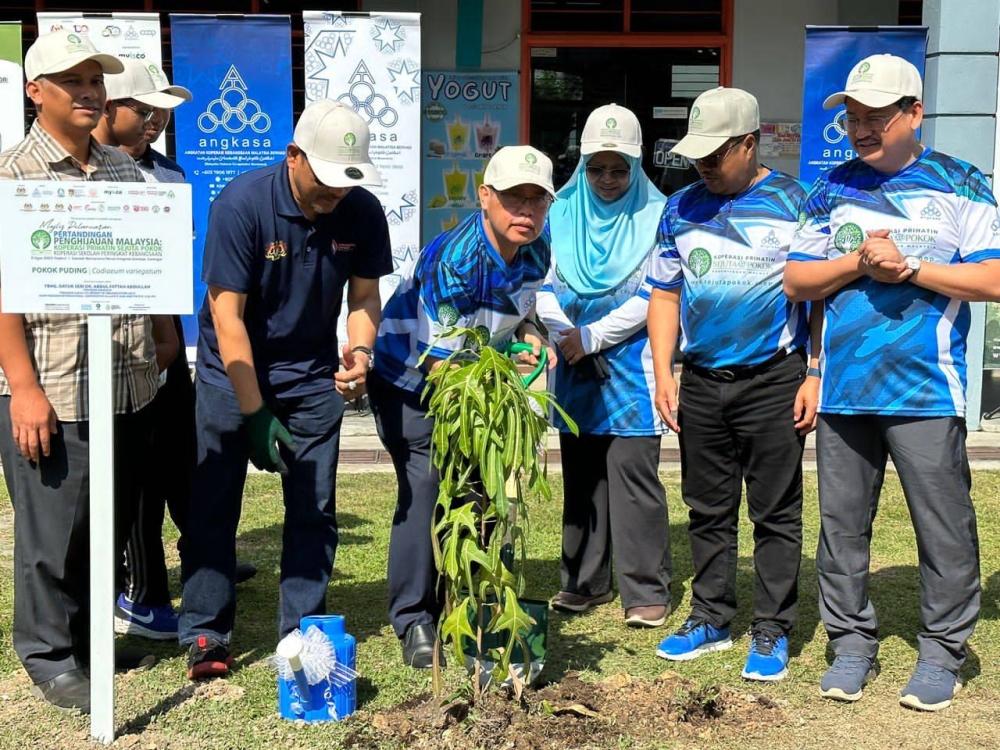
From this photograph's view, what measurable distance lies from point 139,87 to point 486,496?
7.16 feet

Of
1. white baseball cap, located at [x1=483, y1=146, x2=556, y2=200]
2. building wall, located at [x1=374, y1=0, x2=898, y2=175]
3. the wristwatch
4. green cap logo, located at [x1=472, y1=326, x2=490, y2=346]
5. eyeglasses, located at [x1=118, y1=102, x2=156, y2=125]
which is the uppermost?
building wall, located at [x1=374, y1=0, x2=898, y2=175]

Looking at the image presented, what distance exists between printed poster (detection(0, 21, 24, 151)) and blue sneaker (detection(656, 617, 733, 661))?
6.43 meters

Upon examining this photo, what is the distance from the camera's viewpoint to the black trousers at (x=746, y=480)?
177 inches

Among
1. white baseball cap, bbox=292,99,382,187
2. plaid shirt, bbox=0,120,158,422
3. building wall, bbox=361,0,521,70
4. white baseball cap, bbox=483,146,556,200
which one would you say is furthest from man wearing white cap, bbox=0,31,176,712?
building wall, bbox=361,0,521,70

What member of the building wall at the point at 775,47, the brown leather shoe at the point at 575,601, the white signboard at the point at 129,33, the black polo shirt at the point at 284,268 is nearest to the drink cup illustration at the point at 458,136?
the building wall at the point at 775,47

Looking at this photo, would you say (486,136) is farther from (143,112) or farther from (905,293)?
(905,293)

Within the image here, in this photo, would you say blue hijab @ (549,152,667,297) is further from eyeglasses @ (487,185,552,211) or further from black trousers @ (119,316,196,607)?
black trousers @ (119,316,196,607)

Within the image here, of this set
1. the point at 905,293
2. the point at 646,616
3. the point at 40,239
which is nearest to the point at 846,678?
the point at 646,616

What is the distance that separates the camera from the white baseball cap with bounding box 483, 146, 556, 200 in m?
4.08

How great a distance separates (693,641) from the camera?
4.70 m

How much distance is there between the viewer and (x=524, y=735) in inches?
150

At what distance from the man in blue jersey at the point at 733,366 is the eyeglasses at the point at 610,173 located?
0.41 m

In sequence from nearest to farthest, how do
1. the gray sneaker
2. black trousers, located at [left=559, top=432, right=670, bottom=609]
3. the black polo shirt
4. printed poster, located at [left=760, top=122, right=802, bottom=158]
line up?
the black polo shirt
the gray sneaker
black trousers, located at [left=559, top=432, right=670, bottom=609]
printed poster, located at [left=760, top=122, right=802, bottom=158]

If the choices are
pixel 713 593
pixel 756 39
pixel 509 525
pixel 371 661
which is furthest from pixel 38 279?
pixel 756 39
